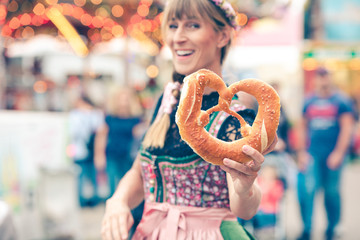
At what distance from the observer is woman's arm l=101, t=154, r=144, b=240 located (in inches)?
58.2

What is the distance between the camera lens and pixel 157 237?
149cm

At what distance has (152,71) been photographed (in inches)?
522

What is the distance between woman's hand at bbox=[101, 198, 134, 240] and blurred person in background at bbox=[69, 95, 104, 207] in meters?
3.65

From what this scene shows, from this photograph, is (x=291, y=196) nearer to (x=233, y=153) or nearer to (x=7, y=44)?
(x=233, y=153)

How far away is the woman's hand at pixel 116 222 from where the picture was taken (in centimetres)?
147

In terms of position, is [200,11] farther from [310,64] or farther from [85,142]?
[310,64]

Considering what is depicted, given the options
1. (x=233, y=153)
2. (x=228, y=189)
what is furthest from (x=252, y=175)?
(x=228, y=189)

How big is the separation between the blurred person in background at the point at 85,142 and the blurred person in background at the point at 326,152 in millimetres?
2768

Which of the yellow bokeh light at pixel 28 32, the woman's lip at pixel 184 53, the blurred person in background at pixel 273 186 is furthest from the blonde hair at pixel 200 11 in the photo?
the yellow bokeh light at pixel 28 32

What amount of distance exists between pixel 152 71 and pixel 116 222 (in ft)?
39.1

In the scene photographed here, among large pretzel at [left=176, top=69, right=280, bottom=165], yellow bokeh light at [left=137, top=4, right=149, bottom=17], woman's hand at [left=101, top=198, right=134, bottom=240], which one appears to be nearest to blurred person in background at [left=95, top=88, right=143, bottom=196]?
yellow bokeh light at [left=137, top=4, right=149, bottom=17]

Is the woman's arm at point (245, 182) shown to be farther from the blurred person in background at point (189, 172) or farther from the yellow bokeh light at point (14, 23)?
the yellow bokeh light at point (14, 23)

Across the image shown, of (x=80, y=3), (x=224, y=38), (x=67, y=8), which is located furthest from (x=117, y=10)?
(x=224, y=38)

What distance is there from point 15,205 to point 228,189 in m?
3.43
